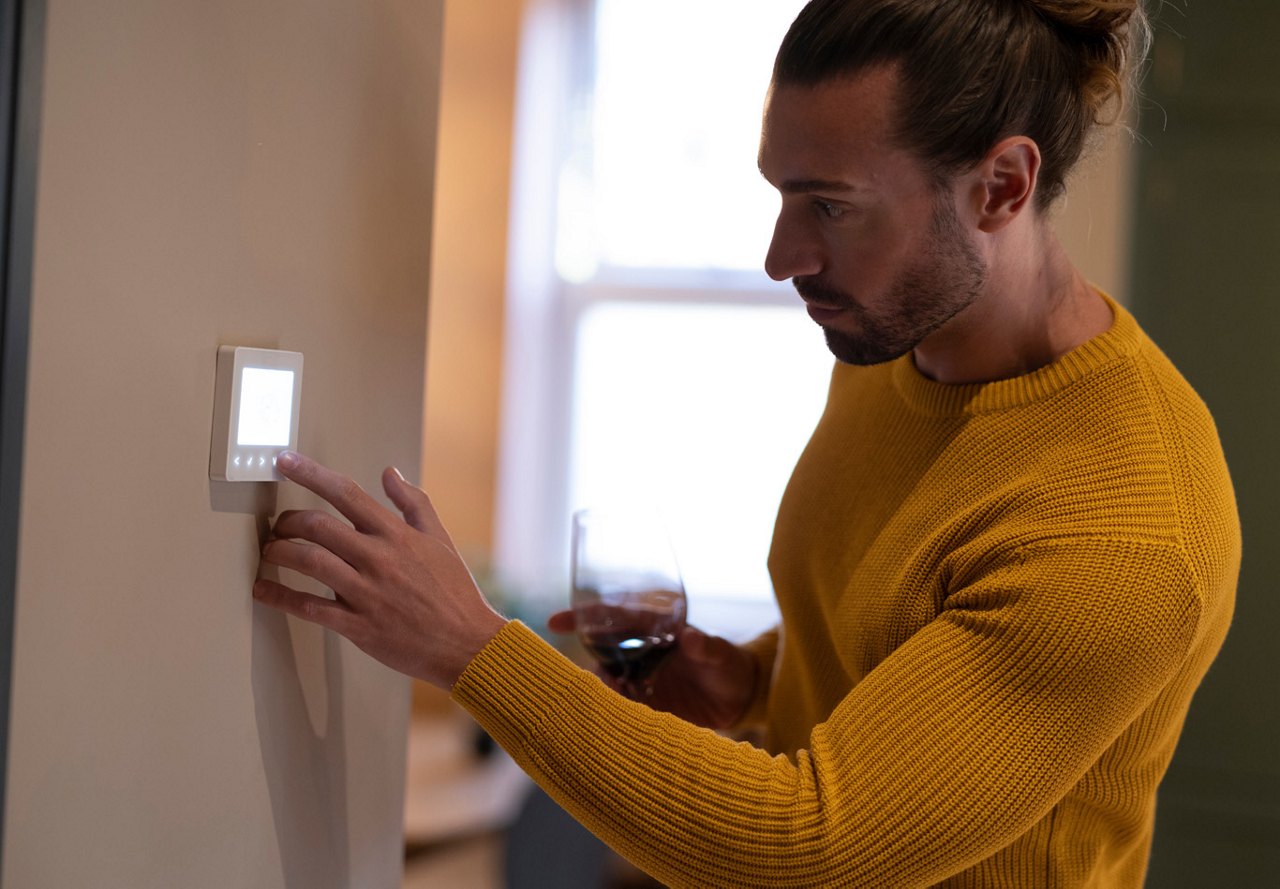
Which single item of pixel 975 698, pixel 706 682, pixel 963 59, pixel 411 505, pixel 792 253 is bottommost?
pixel 706 682

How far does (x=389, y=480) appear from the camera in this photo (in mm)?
960

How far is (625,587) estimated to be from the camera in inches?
49.6

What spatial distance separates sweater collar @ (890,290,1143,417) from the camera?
42.1 inches

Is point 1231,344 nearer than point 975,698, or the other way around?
point 975,698

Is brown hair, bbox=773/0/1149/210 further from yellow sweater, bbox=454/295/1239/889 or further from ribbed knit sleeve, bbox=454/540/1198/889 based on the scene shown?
ribbed knit sleeve, bbox=454/540/1198/889

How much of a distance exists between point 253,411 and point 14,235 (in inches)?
10.0

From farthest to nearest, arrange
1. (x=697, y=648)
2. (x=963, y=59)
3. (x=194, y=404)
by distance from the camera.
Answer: (x=697, y=648)
(x=963, y=59)
(x=194, y=404)

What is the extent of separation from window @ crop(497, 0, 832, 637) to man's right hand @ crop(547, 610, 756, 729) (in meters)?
2.24

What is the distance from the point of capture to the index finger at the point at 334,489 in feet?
2.93

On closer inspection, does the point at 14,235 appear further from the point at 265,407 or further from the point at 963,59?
the point at 963,59

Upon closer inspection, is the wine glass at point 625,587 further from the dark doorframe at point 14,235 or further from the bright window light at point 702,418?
the bright window light at point 702,418

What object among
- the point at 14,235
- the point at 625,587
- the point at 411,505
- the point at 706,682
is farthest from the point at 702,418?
the point at 14,235

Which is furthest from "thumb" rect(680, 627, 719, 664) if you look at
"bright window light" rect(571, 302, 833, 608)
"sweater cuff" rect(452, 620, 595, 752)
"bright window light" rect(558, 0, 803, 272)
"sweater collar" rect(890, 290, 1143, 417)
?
"bright window light" rect(558, 0, 803, 272)

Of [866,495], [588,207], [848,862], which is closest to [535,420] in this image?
[588,207]
